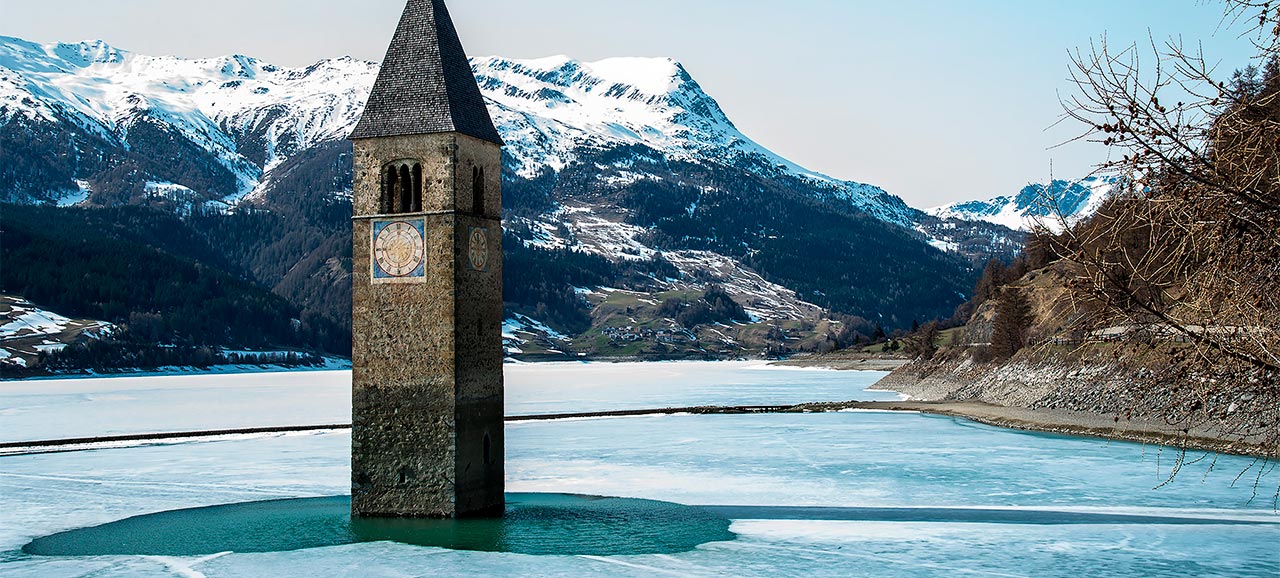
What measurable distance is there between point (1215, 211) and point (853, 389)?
108546 mm

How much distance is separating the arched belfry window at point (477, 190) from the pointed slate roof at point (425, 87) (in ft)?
3.45

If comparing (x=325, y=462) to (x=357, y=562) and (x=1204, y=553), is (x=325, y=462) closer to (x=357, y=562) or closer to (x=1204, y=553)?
(x=357, y=562)

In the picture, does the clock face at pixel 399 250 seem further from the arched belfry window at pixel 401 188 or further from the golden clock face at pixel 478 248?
the golden clock face at pixel 478 248

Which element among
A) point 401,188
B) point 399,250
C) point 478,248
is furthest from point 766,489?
point 401,188

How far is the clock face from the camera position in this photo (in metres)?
33.1

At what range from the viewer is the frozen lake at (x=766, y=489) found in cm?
2616

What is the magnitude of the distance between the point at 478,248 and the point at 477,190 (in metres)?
1.88

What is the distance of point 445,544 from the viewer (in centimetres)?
2906

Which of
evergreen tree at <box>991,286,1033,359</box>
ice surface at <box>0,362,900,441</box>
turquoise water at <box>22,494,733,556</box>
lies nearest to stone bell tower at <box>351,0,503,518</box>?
turquoise water at <box>22,494,733,556</box>

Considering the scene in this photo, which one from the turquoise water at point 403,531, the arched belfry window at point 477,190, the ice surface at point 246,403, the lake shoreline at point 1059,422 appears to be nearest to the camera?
the turquoise water at point 403,531

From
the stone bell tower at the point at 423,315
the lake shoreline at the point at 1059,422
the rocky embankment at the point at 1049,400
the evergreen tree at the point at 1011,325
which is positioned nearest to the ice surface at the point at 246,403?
the rocky embankment at the point at 1049,400

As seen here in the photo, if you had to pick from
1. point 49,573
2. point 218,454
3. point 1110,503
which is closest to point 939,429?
A: point 1110,503

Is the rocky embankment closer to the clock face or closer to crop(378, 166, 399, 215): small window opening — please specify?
the clock face

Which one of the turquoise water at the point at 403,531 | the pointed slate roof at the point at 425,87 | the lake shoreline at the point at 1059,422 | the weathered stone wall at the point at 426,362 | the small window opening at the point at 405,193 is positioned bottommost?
the turquoise water at the point at 403,531
